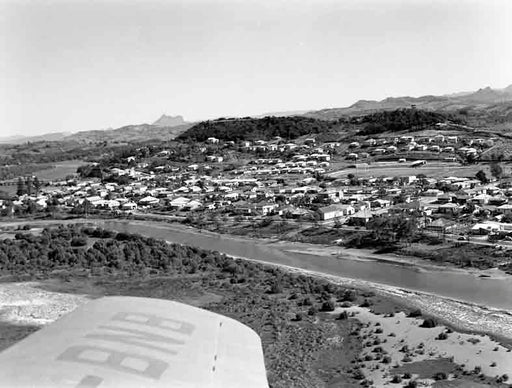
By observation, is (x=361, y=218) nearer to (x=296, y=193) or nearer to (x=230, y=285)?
(x=296, y=193)

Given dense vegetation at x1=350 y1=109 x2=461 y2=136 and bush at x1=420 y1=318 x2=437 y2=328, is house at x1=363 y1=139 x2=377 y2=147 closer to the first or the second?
dense vegetation at x1=350 y1=109 x2=461 y2=136

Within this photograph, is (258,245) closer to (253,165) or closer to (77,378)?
(77,378)

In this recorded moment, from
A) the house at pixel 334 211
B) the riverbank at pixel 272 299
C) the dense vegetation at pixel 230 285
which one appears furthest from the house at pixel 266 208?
the dense vegetation at pixel 230 285

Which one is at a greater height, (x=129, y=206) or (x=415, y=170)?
(x=415, y=170)

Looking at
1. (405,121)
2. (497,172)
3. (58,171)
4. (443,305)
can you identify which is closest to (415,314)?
(443,305)

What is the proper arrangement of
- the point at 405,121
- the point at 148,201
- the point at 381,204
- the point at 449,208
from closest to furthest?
1. the point at 449,208
2. the point at 381,204
3. the point at 148,201
4. the point at 405,121

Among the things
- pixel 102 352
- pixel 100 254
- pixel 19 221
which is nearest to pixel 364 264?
pixel 100 254

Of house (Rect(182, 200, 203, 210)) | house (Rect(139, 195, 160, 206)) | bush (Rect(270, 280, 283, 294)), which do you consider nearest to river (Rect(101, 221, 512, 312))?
bush (Rect(270, 280, 283, 294))
